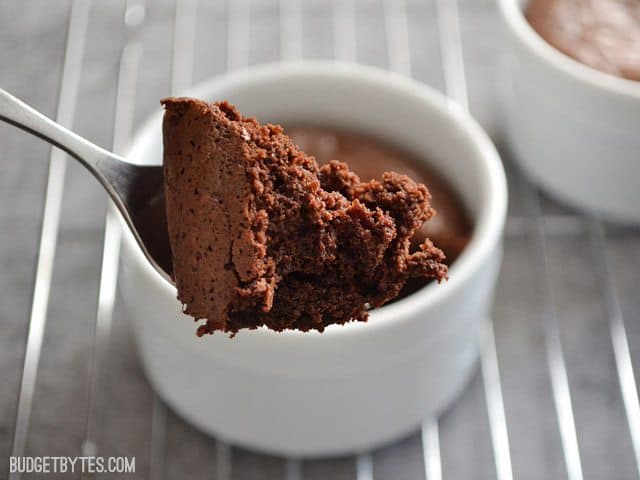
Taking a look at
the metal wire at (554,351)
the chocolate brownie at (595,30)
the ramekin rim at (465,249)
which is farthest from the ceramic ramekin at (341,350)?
the chocolate brownie at (595,30)

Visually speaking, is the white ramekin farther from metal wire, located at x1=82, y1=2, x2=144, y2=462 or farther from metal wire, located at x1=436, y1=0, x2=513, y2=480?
metal wire, located at x1=82, y1=2, x2=144, y2=462

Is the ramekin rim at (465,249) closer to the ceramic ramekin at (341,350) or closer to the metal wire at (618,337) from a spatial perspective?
the ceramic ramekin at (341,350)

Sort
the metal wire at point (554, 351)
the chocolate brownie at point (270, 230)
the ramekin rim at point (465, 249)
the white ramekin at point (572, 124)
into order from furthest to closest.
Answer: the white ramekin at point (572, 124) < the metal wire at point (554, 351) < the ramekin rim at point (465, 249) < the chocolate brownie at point (270, 230)

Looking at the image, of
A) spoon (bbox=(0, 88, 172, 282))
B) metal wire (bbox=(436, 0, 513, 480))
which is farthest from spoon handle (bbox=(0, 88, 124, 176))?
metal wire (bbox=(436, 0, 513, 480))

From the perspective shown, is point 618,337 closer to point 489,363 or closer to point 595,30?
point 489,363

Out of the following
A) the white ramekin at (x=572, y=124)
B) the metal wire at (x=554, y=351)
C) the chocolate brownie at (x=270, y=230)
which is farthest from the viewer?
the white ramekin at (x=572, y=124)

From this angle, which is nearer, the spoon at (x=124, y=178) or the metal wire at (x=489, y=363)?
the spoon at (x=124, y=178)
